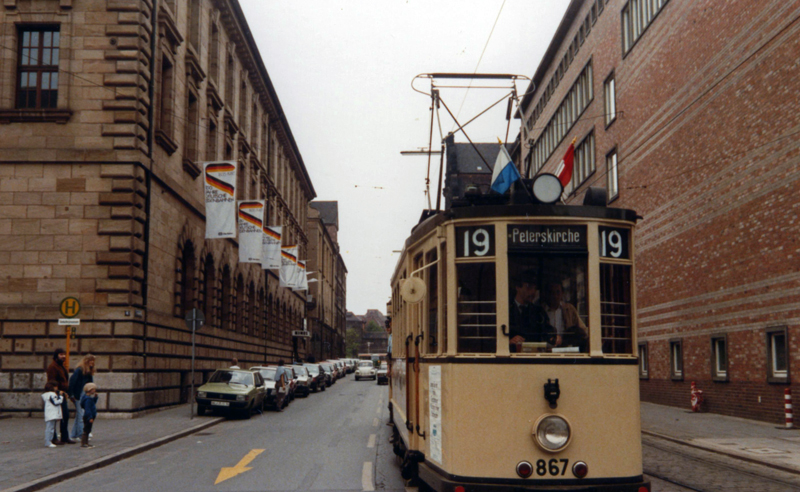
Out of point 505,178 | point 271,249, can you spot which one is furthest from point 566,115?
point 505,178

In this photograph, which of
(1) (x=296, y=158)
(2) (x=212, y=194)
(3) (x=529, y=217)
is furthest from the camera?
(1) (x=296, y=158)

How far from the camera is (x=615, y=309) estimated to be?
6812 mm

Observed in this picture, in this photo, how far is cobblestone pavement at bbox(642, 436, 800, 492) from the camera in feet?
33.2

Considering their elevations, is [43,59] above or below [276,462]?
above

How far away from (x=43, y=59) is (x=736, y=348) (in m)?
20.9

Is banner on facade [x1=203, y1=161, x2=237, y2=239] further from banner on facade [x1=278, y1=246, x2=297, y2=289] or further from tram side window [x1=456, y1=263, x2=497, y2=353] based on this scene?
tram side window [x1=456, y1=263, x2=497, y2=353]

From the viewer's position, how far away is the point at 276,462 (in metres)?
12.6

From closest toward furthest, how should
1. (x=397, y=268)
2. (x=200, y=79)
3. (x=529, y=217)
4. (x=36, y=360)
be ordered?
(x=529, y=217) < (x=397, y=268) < (x=36, y=360) < (x=200, y=79)

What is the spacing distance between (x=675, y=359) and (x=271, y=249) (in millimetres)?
18855

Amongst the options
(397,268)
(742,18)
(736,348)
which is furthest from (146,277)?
(742,18)

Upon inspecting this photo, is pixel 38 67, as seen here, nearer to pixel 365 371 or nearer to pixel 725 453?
pixel 725 453

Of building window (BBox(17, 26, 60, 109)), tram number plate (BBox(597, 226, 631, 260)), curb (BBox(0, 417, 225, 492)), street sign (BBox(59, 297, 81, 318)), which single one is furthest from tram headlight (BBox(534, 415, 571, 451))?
building window (BBox(17, 26, 60, 109))

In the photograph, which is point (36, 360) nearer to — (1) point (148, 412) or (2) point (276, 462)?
(1) point (148, 412)

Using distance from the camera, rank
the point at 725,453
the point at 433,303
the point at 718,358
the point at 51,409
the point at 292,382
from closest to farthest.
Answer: the point at 433,303, the point at 51,409, the point at 725,453, the point at 718,358, the point at 292,382
